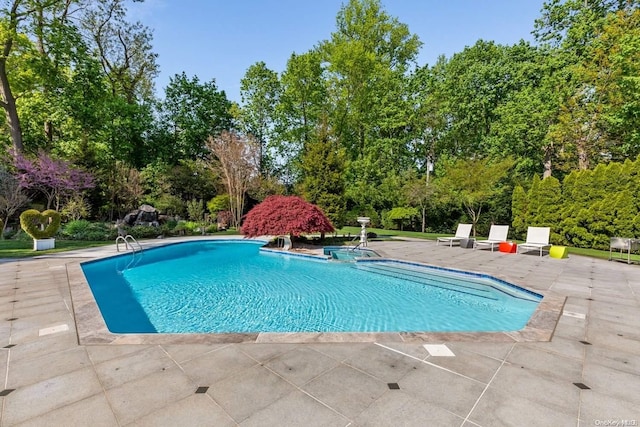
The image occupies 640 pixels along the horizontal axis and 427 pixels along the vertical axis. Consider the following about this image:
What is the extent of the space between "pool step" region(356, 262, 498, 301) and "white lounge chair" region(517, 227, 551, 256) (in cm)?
508

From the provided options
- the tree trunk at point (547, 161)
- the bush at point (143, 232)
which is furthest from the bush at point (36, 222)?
the tree trunk at point (547, 161)

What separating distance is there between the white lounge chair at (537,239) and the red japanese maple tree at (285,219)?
7.62 metres

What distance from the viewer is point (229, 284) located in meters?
7.42

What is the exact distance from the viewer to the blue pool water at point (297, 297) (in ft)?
16.4

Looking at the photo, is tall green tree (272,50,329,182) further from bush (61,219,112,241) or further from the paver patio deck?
the paver patio deck

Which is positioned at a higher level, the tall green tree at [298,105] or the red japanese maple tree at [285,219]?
the tall green tree at [298,105]

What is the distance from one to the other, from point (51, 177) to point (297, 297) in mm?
15232

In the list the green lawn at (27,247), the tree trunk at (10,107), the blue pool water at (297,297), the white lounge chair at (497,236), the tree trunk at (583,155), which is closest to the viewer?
the blue pool water at (297,297)

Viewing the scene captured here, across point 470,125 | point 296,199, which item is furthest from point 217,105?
point 470,125

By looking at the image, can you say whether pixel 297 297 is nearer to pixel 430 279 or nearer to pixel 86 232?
pixel 430 279

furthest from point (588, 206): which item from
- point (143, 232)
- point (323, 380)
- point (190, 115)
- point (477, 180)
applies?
point (190, 115)

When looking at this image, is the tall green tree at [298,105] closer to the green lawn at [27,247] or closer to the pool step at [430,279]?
the green lawn at [27,247]

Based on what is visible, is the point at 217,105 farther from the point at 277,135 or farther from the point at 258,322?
the point at 258,322

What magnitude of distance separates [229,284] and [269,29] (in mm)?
13768
